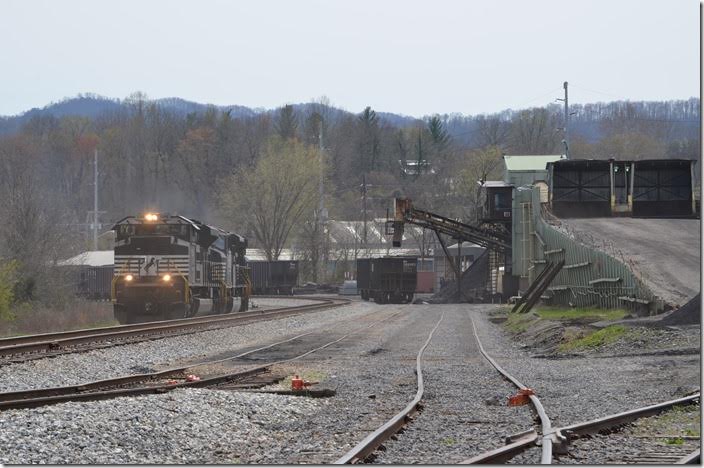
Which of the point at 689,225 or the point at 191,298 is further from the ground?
the point at 689,225

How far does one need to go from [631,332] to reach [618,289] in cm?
825

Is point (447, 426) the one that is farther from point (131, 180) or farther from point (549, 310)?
point (131, 180)

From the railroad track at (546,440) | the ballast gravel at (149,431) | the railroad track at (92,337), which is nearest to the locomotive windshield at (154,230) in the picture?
the railroad track at (92,337)

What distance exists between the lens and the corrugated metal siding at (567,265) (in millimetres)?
30875

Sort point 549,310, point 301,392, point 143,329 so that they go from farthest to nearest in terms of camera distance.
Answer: point 549,310, point 143,329, point 301,392

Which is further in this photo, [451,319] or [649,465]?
[451,319]

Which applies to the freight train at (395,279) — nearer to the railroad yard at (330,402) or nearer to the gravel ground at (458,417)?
the railroad yard at (330,402)

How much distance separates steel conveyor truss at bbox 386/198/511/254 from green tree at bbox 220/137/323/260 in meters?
32.8

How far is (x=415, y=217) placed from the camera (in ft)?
208

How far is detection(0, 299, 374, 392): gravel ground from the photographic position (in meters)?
16.4

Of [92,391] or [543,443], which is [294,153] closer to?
[92,391]

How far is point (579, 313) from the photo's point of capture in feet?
111

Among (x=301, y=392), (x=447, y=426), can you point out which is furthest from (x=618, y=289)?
(x=447, y=426)

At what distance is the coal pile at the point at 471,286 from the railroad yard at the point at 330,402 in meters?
41.8
